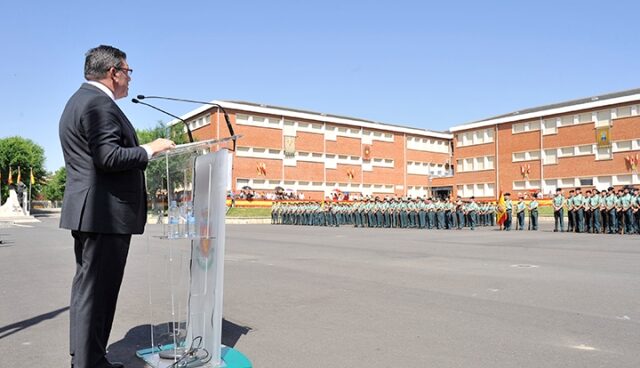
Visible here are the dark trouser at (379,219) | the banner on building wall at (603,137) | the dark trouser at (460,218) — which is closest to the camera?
the dark trouser at (460,218)

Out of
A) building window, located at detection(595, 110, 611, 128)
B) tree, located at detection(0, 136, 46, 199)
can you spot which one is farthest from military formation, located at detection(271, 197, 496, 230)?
tree, located at detection(0, 136, 46, 199)

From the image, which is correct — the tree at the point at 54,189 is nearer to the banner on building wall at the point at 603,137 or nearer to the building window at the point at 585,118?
the building window at the point at 585,118

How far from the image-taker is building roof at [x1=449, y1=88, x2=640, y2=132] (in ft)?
155

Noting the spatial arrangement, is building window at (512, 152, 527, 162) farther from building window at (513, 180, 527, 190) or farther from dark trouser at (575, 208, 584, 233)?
dark trouser at (575, 208, 584, 233)

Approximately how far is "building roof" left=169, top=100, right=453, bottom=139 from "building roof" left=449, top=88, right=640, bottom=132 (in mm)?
8302

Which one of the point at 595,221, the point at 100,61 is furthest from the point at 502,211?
the point at 100,61

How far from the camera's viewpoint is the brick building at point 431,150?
4828 centimetres

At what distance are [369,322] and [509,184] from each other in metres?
54.0

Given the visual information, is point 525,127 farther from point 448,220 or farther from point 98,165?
point 98,165

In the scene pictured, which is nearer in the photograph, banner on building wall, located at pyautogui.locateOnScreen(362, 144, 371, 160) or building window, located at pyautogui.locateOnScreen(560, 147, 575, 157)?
building window, located at pyautogui.locateOnScreen(560, 147, 575, 157)

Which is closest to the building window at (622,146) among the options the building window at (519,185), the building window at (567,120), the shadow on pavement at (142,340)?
the building window at (567,120)

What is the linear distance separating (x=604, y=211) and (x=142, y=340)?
74.7ft

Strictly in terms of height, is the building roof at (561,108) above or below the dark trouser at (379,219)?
above

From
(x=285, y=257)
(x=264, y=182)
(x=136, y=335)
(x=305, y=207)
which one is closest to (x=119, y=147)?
(x=136, y=335)
